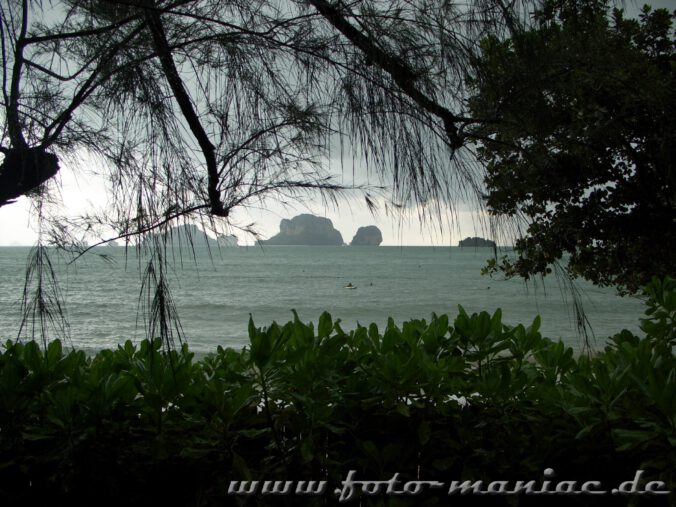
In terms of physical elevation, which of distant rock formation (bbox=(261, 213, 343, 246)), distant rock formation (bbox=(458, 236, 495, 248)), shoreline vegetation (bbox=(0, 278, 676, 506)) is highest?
distant rock formation (bbox=(261, 213, 343, 246))

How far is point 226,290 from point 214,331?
13901 millimetres

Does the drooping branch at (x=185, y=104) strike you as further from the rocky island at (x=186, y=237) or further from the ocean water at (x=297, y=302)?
the ocean water at (x=297, y=302)

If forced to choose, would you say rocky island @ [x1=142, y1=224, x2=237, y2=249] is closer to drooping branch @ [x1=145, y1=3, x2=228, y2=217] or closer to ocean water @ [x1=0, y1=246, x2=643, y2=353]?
drooping branch @ [x1=145, y1=3, x2=228, y2=217]

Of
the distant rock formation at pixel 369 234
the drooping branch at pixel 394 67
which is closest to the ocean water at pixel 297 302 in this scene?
the distant rock formation at pixel 369 234

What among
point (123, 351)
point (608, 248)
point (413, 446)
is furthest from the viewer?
point (608, 248)

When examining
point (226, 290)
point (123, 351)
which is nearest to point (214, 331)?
point (226, 290)

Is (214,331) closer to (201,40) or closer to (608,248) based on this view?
(608,248)

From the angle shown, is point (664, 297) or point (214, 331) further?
point (214, 331)

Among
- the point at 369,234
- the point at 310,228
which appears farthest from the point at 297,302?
the point at 369,234

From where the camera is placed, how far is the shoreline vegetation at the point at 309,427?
1.18m

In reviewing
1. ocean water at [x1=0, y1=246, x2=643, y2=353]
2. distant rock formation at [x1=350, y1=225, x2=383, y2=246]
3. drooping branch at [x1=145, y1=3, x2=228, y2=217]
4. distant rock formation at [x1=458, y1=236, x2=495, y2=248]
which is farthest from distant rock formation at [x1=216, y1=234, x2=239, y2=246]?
ocean water at [x1=0, y1=246, x2=643, y2=353]

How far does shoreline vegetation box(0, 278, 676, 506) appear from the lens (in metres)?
1.18

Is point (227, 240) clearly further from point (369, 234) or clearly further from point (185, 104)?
point (369, 234)

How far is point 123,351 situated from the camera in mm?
1485
